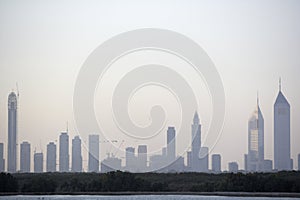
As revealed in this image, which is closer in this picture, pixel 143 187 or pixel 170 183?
pixel 143 187

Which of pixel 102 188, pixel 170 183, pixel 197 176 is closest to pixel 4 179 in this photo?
pixel 102 188

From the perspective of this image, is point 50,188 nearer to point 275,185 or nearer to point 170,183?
point 170,183

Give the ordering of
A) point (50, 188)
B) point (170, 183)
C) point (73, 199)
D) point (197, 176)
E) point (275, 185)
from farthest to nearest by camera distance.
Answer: point (197, 176) → point (170, 183) → point (50, 188) → point (275, 185) → point (73, 199)

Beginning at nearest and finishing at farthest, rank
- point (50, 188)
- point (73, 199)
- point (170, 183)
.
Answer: point (73, 199)
point (50, 188)
point (170, 183)

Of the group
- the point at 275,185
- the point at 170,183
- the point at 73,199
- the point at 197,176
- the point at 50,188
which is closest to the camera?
the point at 73,199

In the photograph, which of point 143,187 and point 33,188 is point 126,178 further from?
point 33,188

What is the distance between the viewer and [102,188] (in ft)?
323

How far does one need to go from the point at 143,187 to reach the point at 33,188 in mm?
11908

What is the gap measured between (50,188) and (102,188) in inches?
223

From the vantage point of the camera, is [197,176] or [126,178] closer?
[126,178]

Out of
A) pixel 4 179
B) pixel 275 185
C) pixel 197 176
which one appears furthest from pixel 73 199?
pixel 197 176

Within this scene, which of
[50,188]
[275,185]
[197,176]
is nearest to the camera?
[275,185]

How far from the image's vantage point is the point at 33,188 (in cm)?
9831

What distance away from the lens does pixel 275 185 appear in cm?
9294
